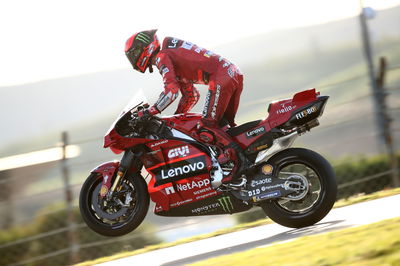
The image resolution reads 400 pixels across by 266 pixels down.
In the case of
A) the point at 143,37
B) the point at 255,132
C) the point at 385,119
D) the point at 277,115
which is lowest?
the point at 255,132

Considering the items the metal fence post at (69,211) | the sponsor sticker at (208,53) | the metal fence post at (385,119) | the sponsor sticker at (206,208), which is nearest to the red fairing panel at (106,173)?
the sponsor sticker at (206,208)

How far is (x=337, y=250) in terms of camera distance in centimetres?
512

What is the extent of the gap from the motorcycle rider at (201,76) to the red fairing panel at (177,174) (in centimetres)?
21

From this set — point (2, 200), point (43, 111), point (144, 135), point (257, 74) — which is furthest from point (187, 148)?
point (43, 111)

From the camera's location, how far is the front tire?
675cm

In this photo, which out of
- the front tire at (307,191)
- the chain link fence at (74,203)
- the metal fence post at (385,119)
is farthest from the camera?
the metal fence post at (385,119)

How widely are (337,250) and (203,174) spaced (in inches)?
91.7

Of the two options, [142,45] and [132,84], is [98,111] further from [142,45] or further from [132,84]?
[142,45]

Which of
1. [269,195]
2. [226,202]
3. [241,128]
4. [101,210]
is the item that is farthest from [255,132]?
[101,210]

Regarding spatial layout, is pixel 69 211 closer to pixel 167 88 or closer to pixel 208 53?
pixel 167 88

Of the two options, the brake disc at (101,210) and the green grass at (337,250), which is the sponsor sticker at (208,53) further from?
the green grass at (337,250)

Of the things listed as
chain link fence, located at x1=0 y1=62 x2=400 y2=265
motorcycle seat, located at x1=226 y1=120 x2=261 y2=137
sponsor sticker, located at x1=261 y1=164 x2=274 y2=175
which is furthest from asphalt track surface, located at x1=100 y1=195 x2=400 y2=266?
chain link fence, located at x1=0 y1=62 x2=400 y2=265

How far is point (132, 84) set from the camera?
146 metres

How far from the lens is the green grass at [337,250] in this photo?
4.72 m
